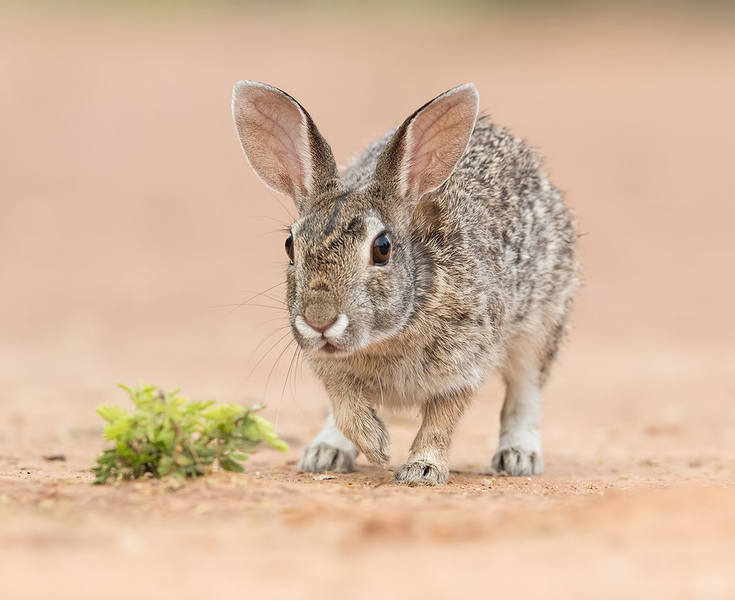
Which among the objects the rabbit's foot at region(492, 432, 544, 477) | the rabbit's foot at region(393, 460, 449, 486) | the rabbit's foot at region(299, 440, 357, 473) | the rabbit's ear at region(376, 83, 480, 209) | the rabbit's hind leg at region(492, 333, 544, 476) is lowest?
the rabbit's foot at region(393, 460, 449, 486)

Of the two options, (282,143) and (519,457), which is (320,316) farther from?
(519,457)

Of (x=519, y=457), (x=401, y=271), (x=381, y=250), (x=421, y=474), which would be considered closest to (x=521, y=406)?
(x=519, y=457)

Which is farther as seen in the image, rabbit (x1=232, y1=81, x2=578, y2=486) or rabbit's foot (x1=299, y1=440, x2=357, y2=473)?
rabbit's foot (x1=299, y1=440, x2=357, y2=473)

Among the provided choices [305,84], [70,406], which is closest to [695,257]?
[305,84]

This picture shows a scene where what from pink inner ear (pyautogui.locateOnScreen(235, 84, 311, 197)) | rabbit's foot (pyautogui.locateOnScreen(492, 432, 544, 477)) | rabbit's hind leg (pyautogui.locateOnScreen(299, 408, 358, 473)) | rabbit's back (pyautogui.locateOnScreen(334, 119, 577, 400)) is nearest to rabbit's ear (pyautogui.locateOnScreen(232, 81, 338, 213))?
pink inner ear (pyautogui.locateOnScreen(235, 84, 311, 197))

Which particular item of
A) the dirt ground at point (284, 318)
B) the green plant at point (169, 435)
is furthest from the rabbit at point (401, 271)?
the green plant at point (169, 435)

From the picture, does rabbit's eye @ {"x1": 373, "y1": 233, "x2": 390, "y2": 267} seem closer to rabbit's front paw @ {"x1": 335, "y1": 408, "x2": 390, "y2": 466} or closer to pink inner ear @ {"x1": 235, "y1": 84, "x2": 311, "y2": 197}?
pink inner ear @ {"x1": 235, "y1": 84, "x2": 311, "y2": 197}

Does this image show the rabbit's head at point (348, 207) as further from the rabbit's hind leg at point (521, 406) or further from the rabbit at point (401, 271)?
the rabbit's hind leg at point (521, 406)
